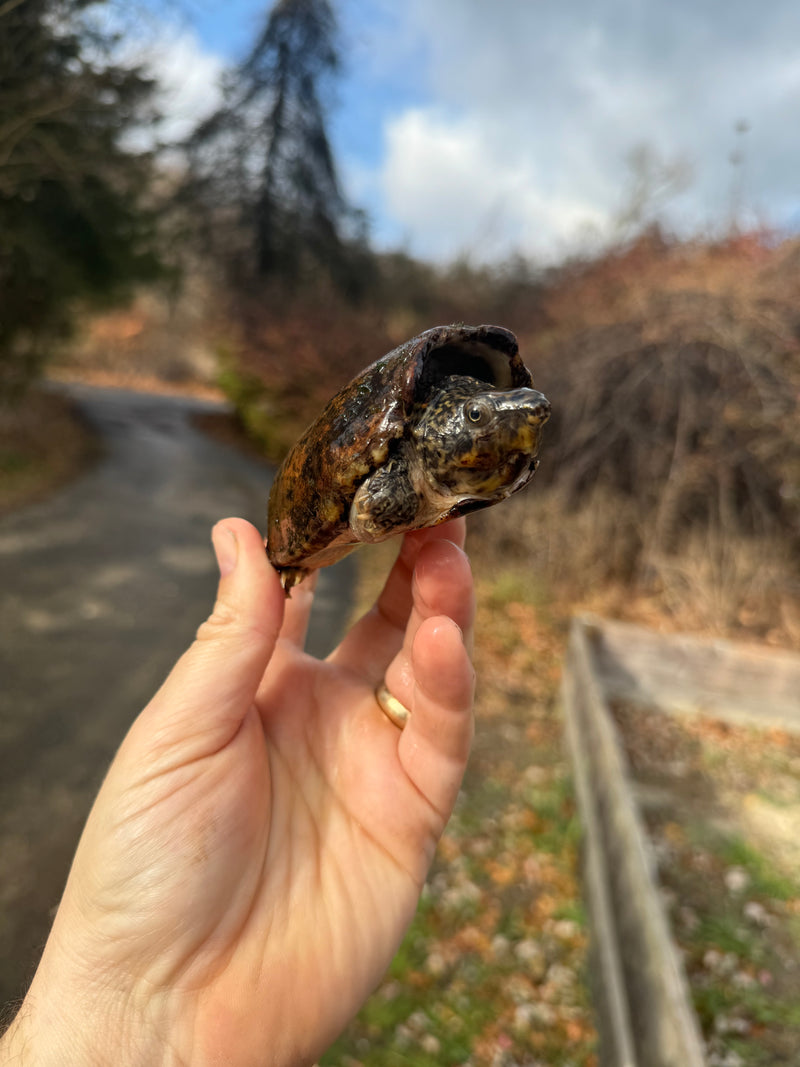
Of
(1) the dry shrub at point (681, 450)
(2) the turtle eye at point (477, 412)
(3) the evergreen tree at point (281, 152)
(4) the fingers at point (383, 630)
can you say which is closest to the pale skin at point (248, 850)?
(4) the fingers at point (383, 630)

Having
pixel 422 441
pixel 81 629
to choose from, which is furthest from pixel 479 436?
pixel 81 629

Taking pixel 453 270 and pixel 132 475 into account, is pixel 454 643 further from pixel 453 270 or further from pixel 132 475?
pixel 453 270

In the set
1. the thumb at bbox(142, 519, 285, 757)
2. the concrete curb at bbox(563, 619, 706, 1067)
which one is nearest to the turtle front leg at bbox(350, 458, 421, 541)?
the thumb at bbox(142, 519, 285, 757)

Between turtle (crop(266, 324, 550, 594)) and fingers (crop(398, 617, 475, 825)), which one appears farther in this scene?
fingers (crop(398, 617, 475, 825))

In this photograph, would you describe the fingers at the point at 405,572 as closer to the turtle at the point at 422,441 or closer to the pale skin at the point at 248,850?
the pale skin at the point at 248,850

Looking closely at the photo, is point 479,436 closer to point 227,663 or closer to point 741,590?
point 227,663

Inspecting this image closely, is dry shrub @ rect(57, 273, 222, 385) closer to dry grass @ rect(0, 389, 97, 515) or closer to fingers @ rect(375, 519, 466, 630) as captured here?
dry grass @ rect(0, 389, 97, 515)

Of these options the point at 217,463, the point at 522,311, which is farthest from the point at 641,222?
the point at 217,463
